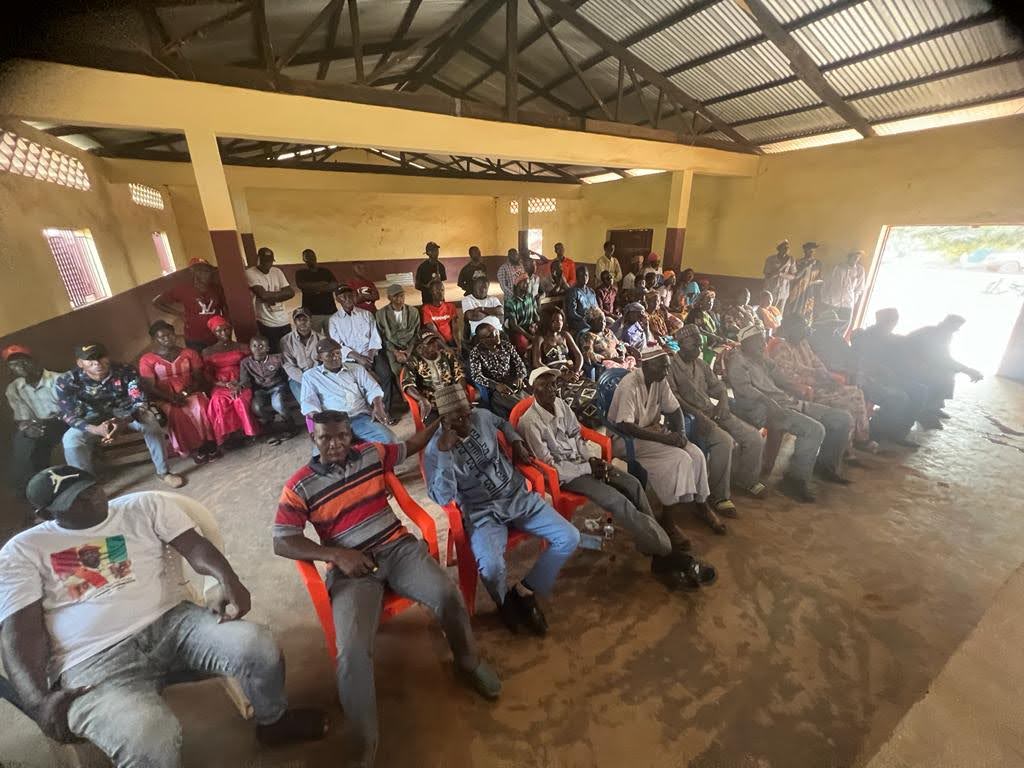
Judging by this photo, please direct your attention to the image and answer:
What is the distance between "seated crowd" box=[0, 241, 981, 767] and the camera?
1.65 metres

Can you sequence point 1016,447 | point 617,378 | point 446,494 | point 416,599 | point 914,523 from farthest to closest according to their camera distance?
point 1016,447 → point 617,378 → point 914,523 → point 446,494 → point 416,599

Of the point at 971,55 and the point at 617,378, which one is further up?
the point at 971,55

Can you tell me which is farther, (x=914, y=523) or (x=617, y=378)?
(x=617, y=378)

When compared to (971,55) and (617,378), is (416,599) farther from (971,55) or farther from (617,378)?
(971,55)

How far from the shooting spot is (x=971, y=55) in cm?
494

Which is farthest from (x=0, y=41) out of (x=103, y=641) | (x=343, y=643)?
(x=343, y=643)

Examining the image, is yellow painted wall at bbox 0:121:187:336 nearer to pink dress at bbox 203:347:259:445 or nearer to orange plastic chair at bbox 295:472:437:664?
pink dress at bbox 203:347:259:445

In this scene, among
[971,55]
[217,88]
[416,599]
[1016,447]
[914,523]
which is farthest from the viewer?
[971,55]

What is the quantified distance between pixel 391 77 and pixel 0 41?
527 cm

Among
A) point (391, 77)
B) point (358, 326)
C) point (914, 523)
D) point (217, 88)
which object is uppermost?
point (391, 77)

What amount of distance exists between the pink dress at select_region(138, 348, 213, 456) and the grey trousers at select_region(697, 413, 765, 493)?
4.54 m

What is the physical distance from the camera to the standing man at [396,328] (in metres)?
4.75

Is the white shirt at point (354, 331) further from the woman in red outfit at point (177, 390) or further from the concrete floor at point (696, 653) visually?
the concrete floor at point (696, 653)

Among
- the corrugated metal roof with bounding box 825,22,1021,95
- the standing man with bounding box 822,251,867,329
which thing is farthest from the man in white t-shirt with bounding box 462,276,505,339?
the standing man with bounding box 822,251,867,329
